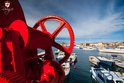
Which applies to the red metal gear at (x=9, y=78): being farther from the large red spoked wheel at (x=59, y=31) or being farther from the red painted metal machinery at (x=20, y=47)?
the large red spoked wheel at (x=59, y=31)

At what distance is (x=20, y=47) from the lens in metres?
4.25

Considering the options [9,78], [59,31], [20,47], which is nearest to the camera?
[9,78]

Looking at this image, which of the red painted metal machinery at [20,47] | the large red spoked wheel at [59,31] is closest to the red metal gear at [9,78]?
the red painted metal machinery at [20,47]

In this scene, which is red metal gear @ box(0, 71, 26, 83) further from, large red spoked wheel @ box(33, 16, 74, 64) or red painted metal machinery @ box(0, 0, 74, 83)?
large red spoked wheel @ box(33, 16, 74, 64)

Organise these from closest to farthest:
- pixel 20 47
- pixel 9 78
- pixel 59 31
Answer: pixel 9 78, pixel 20 47, pixel 59 31

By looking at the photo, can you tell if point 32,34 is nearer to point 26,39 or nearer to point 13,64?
point 26,39

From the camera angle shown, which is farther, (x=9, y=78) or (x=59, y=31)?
(x=59, y=31)

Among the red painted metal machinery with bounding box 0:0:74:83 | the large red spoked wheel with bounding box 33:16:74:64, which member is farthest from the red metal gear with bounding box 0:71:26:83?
the large red spoked wheel with bounding box 33:16:74:64

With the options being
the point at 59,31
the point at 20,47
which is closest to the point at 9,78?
the point at 20,47

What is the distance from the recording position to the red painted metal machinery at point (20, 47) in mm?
3846

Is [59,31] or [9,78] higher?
[59,31]

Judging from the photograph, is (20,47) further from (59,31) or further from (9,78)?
(59,31)

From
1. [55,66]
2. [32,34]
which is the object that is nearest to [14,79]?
[32,34]

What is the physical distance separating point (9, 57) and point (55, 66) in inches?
66.0
